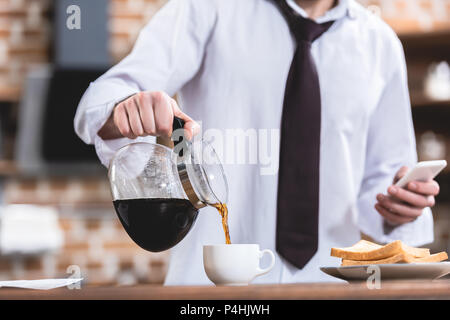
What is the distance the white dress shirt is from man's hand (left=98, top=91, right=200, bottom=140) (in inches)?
15.6

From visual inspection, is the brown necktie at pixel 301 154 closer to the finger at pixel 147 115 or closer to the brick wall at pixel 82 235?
the finger at pixel 147 115

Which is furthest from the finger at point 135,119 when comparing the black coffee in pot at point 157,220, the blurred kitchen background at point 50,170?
the blurred kitchen background at point 50,170

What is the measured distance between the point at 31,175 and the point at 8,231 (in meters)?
0.26

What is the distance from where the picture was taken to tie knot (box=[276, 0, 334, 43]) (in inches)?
64.8

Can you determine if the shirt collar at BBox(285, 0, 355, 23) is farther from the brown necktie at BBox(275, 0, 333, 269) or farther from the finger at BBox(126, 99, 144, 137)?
the finger at BBox(126, 99, 144, 137)

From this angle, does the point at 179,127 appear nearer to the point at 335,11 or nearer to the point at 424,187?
the point at 424,187

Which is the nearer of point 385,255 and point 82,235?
point 385,255

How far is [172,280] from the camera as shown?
1.64 meters

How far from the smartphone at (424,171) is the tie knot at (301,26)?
1.70 ft

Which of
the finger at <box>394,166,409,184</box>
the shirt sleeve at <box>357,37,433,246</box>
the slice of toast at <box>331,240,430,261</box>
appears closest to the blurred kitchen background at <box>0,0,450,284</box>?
the shirt sleeve at <box>357,37,433,246</box>

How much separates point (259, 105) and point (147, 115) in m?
0.56

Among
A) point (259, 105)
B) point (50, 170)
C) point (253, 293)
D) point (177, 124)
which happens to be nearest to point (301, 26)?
point (259, 105)

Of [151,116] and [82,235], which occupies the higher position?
[151,116]

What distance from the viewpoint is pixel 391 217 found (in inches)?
61.9
